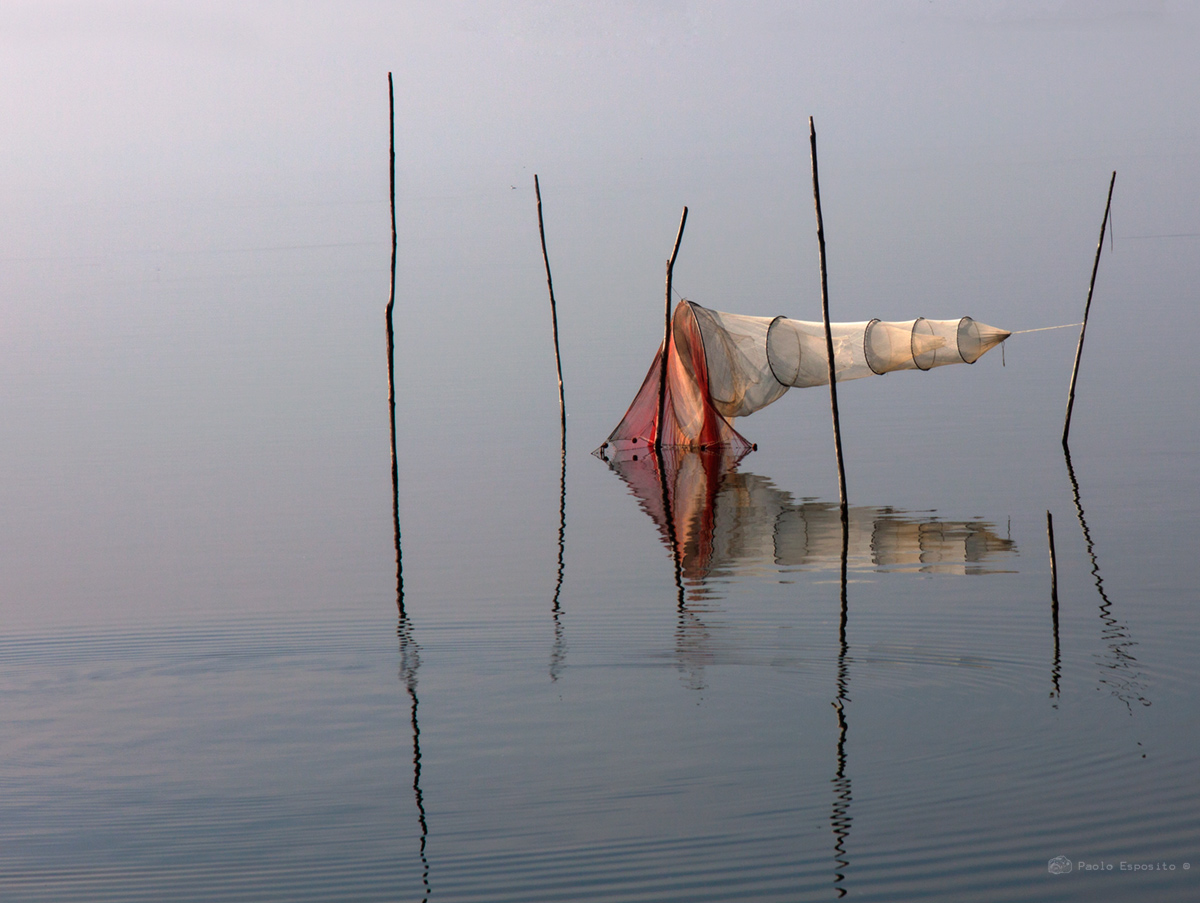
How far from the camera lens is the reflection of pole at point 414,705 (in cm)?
758

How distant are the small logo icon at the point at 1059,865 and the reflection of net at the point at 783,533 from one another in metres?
6.23

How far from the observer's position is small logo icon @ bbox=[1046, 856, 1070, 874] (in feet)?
23.5

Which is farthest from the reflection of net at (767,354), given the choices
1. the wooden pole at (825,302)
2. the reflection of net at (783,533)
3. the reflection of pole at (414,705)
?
the reflection of pole at (414,705)

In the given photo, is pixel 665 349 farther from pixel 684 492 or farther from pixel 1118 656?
pixel 1118 656

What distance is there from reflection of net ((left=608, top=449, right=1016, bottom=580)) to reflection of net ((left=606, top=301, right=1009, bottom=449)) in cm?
167

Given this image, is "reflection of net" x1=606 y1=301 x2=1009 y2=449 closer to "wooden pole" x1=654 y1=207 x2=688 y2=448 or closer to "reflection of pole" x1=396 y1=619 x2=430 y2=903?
"wooden pole" x1=654 y1=207 x2=688 y2=448

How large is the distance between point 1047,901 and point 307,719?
529 cm

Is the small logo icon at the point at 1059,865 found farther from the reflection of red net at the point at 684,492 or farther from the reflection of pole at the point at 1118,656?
the reflection of red net at the point at 684,492

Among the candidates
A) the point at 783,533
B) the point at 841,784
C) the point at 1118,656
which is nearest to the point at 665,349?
the point at 783,533

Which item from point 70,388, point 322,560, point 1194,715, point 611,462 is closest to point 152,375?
point 70,388

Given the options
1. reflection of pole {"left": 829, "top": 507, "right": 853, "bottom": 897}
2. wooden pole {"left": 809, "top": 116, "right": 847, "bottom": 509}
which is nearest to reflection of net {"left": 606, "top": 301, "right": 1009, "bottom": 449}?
wooden pole {"left": 809, "top": 116, "right": 847, "bottom": 509}

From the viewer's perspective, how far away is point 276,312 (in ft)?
184

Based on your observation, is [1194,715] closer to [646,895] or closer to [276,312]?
[646,895]

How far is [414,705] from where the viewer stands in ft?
32.6
